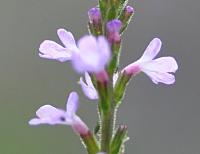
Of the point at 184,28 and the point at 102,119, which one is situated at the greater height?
the point at 102,119

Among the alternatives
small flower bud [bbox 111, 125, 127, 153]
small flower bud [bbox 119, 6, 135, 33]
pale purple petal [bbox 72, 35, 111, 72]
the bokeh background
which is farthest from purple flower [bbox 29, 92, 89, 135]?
the bokeh background

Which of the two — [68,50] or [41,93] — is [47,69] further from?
[68,50]

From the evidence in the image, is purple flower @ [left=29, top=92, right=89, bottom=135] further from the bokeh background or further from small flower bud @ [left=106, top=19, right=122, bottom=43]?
the bokeh background

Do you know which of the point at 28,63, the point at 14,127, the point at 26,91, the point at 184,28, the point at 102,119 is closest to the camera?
the point at 102,119

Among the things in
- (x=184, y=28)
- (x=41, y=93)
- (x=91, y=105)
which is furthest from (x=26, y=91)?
(x=184, y=28)

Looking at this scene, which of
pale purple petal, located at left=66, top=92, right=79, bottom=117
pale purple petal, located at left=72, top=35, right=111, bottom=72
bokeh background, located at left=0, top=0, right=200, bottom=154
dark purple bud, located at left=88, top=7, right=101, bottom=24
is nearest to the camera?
pale purple petal, located at left=72, top=35, right=111, bottom=72

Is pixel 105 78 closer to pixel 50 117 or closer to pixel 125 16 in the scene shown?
pixel 50 117

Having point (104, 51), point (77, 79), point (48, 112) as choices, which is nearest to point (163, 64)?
point (48, 112)
